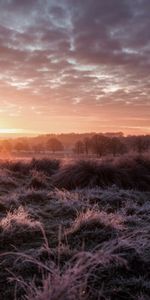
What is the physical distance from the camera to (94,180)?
13156mm

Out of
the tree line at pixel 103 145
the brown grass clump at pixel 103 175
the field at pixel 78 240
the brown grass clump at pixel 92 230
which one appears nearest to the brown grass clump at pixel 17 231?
the field at pixel 78 240

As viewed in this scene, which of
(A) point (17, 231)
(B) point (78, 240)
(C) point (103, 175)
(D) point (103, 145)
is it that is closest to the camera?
(B) point (78, 240)

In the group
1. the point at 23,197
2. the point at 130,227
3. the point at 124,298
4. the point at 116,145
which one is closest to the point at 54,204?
the point at 23,197

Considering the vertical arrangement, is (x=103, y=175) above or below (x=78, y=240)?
above

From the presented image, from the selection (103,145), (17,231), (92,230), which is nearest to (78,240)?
(92,230)

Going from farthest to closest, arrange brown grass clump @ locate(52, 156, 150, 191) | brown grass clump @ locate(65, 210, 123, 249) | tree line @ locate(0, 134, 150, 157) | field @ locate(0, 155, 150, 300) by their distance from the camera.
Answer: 1. tree line @ locate(0, 134, 150, 157)
2. brown grass clump @ locate(52, 156, 150, 191)
3. brown grass clump @ locate(65, 210, 123, 249)
4. field @ locate(0, 155, 150, 300)

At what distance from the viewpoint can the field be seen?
3.41m

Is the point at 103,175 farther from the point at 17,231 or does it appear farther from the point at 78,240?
the point at 78,240

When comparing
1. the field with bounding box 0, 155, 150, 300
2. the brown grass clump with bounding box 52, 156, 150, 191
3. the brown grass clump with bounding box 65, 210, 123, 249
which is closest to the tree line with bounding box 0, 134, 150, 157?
the brown grass clump with bounding box 52, 156, 150, 191

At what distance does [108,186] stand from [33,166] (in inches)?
280

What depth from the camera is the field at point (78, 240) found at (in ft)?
11.2

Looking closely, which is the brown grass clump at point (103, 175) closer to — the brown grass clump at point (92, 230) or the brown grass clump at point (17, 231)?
the brown grass clump at point (92, 230)

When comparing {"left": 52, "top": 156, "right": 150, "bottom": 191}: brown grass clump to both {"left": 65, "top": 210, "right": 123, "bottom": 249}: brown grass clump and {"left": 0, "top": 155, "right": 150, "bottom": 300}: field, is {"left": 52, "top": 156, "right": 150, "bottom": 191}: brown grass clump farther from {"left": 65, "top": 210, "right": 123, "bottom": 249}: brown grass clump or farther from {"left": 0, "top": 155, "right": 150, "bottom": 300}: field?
{"left": 65, "top": 210, "right": 123, "bottom": 249}: brown grass clump

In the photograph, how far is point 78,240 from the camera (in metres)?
6.09
